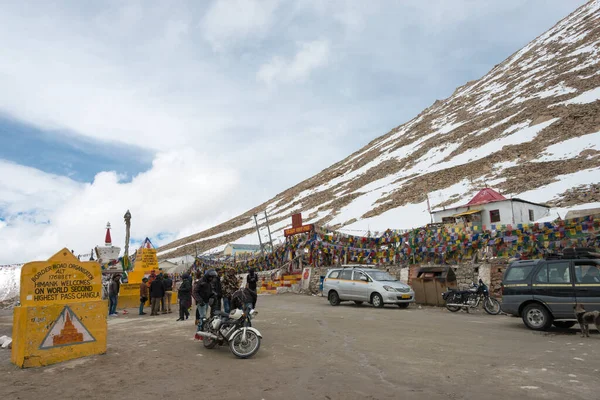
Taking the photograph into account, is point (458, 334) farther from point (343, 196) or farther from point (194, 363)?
point (343, 196)

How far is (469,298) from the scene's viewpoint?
15.0 metres

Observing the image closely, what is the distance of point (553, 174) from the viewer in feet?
145

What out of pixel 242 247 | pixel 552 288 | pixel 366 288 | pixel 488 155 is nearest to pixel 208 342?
pixel 552 288

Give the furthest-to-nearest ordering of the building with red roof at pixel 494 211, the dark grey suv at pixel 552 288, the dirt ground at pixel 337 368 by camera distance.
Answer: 1. the building with red roof at pixel 494 211
2. the dark grey suv at pixel 552 288
3. the dirt ground at pixel 337 368

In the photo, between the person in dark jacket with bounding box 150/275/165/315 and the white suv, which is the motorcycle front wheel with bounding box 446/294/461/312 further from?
the person in dark jacket with bounding box 150/275/165/315

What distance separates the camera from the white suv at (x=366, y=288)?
15752 mm

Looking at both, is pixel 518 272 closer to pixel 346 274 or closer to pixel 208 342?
pixel 346 274

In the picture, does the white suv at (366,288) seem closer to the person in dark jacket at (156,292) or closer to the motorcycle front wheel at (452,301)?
the motorcycle front wheel at (452,301)

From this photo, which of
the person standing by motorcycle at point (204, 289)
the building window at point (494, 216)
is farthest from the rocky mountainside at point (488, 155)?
the person standing by motorcycle at point (204, 289)

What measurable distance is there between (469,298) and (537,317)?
4851mm

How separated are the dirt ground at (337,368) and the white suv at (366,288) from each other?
542 centimetres

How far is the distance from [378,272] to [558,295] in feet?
25.3

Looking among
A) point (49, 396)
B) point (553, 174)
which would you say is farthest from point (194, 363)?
point (553, 174)

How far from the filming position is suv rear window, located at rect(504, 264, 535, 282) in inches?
412
